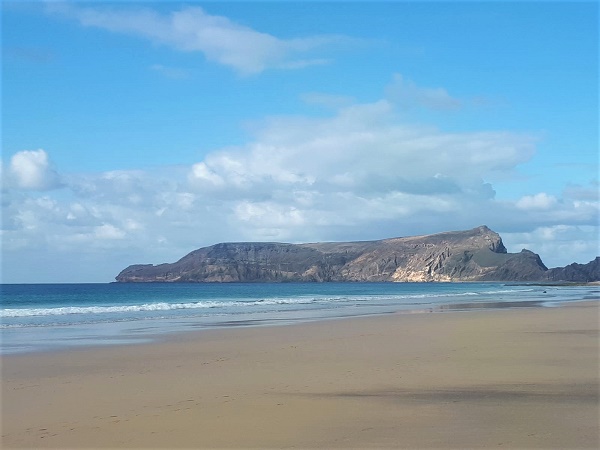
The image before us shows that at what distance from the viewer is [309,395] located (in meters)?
10.2

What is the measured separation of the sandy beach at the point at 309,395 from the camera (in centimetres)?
761

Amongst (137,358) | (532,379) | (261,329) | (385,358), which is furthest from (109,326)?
(532,379)

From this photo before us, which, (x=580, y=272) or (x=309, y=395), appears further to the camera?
(x=580, y=272)

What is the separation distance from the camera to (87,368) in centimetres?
1362

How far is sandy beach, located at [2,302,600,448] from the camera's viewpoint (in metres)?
7.61

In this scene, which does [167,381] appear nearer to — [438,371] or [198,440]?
[198,440]

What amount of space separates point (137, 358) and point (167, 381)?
381 cm

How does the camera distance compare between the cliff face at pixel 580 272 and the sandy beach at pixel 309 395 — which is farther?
the cliff face at pixel 580 272

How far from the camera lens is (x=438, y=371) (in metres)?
12.5

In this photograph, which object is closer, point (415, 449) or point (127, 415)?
point (415, 449)

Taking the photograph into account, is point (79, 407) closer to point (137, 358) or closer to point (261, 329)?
point (137, 358)

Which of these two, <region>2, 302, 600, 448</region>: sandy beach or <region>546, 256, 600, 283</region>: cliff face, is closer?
<region>2, 302, 600, 448</region>: sandy beach

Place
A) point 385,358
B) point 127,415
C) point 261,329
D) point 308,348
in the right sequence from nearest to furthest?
point 127,415
point 385,358
point 308,348
point 261,329

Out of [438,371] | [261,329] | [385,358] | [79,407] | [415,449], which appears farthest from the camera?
[261,329]
